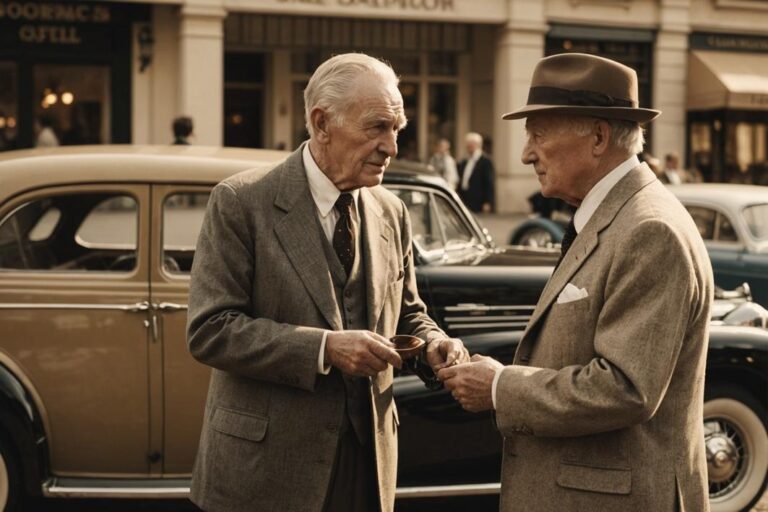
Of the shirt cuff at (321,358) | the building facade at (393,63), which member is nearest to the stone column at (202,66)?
the building facade at (393,63)

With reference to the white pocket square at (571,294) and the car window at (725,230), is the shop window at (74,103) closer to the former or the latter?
the car window at (725,230)

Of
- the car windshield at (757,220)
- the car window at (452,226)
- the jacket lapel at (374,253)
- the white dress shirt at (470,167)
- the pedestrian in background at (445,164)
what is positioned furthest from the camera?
the pedestrian in background at (445,164)

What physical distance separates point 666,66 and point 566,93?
22.2 metres

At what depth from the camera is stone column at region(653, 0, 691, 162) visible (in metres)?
23.5

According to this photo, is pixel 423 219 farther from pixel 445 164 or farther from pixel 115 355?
pixel 445 164

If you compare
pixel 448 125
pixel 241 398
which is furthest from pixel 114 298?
pixel 448 125

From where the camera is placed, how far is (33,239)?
16.3 feet

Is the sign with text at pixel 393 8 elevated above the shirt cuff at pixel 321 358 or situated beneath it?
elevated above

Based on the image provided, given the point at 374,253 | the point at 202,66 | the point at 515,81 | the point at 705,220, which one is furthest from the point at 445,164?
the point at 374,253

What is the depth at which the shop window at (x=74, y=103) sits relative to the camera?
2053cm

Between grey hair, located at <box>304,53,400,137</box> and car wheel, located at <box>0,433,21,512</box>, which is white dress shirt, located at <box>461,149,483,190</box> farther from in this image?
grey hair, located at <box>304,53,400,137</box>

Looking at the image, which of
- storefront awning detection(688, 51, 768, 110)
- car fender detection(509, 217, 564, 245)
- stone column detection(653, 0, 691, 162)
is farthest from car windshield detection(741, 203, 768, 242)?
stone column detection(653, 0, 691, 162)

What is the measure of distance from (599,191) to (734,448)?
335cm

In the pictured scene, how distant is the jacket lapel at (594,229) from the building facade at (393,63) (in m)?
16.1
